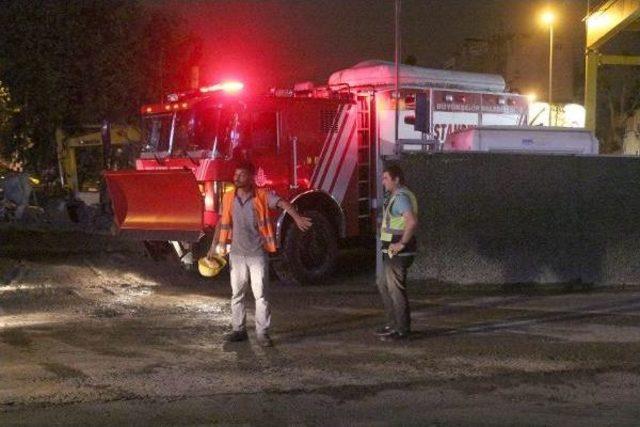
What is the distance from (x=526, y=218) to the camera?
1222 cm

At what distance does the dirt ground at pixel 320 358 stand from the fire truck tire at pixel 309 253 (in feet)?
1.10

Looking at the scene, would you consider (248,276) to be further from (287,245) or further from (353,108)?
(353,108)

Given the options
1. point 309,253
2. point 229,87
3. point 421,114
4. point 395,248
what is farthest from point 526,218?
point 229,87

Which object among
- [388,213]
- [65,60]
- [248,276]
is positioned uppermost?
[65,60]

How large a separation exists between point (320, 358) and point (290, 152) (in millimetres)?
5168

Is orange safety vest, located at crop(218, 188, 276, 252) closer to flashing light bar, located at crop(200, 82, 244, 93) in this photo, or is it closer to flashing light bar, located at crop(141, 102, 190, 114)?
flashing light bar, located at crop(200, 82, 244, 93)

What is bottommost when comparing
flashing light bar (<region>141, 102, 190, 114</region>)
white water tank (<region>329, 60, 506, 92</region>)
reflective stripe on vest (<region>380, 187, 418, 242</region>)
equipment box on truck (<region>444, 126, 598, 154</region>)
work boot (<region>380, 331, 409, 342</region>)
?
work boot (<region>380, 331, 409, 342</region>)

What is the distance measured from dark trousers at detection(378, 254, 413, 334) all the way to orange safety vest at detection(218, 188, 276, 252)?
45.3 inches

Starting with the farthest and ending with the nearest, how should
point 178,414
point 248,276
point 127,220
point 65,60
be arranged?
point 65,60 → point 127,220 → point 248,276 → point 178,414

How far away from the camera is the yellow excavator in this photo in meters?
17.6

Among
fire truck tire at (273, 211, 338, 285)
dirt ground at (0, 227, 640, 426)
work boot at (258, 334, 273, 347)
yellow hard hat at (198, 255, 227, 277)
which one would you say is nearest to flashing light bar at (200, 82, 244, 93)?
fire truck tire at (273, 211, 338, 285)

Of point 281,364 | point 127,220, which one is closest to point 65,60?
point 127,220

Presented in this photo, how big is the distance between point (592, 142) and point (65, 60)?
20038 mm

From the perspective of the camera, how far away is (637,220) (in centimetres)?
1238
